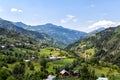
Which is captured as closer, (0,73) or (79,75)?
(0,73)

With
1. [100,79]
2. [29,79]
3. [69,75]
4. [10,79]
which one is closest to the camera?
[10,79]

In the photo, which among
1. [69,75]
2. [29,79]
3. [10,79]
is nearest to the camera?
[10,79]

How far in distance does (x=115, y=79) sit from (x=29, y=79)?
185 ft

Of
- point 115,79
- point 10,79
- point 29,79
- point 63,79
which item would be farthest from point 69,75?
point 10,79

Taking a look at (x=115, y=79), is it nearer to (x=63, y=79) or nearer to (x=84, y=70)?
(x=84, y=70)

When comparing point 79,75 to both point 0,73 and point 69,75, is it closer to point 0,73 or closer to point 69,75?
point 69,75

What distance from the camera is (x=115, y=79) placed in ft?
549

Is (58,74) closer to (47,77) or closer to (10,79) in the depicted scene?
(47,77)

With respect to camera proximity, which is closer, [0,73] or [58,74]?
[0,73]

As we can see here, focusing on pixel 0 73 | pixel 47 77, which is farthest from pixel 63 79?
pixel 0 73

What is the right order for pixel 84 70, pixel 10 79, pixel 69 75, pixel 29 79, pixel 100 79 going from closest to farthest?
pixel 10 79 → pixel 29 79 → pixel 100 79 → pixel 84 70 → pixel 69 75

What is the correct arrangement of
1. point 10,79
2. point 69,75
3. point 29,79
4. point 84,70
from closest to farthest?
point 10,79 → point 29,79 → point 84,70 → point 69,75

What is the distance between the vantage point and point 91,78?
164m

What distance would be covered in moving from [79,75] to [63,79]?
15.2 meters
